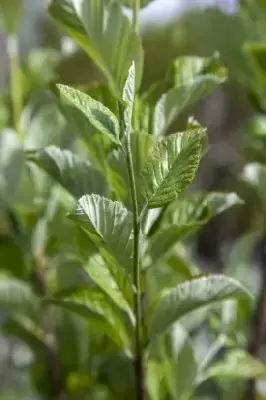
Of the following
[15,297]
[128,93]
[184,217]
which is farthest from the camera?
[15,297]

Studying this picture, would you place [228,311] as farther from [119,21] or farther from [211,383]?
[119,21]

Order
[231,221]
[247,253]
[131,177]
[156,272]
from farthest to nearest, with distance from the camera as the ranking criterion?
[231,221], [247,253], [156,272], [131,177]

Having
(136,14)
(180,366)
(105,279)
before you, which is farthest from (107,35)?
(180,366)

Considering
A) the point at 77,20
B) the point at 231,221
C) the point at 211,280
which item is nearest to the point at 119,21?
the point at 77,20

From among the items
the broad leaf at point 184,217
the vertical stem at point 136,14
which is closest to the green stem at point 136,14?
the vertical stem at point 136,14

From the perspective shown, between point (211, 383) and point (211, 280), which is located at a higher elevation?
point (211, 280)

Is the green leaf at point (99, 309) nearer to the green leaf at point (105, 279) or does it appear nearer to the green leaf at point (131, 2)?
the green leaf at point (105, 279)

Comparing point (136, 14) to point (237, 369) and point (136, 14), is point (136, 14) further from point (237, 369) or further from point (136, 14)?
point (237, 369)
